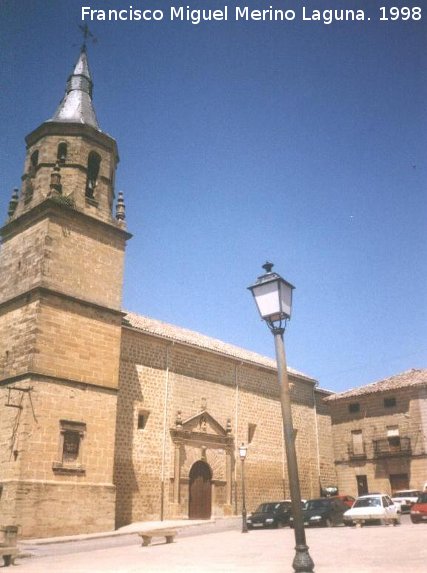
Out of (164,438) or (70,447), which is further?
(164,438)

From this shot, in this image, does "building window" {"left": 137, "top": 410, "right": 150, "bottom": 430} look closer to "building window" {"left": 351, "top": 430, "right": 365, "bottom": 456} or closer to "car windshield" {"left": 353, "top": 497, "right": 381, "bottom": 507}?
"car windshield" {"left": 353, "top": 497, "right": 381, "bottom": 507}

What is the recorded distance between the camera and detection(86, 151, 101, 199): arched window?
827 inches

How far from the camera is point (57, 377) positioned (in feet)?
55.8

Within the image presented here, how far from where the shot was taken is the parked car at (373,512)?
1610 cm

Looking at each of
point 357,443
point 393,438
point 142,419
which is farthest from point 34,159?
point 393,438

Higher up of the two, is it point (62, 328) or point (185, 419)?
point (62, 328)

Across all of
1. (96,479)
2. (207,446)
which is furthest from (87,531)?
(207,446)

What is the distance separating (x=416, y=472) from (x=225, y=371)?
463 inches

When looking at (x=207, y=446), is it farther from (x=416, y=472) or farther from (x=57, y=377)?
(x=416, y=472)

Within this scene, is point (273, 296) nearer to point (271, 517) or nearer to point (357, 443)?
point (271, 517)

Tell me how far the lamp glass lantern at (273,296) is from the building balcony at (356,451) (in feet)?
86.1

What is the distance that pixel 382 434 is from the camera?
2942 centimetres

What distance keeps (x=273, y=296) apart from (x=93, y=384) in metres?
13.3

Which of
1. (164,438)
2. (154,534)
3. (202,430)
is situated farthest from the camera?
(202,430)
